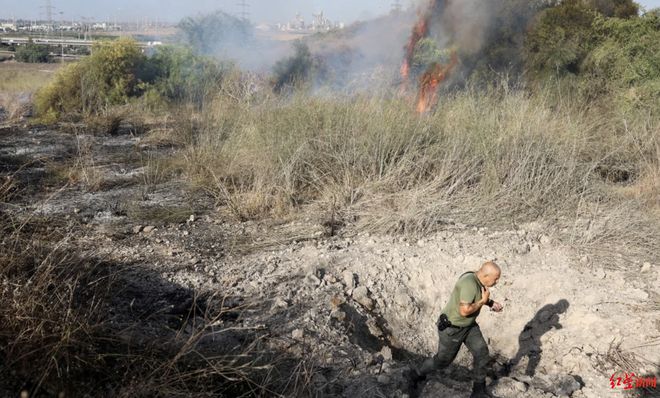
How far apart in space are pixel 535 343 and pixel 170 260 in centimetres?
326

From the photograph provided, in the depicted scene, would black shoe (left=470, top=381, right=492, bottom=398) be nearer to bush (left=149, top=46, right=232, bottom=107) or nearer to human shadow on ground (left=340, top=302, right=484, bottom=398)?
human shadow on ground (left=340, top=302, right=484, bottom=398)

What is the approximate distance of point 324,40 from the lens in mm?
17969

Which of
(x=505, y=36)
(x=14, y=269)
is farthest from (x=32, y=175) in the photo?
(x=505, y=36)

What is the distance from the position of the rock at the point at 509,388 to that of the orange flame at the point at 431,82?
445 cm

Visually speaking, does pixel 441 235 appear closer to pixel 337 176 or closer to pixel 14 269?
pixel 337 176

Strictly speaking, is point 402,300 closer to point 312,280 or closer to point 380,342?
point 380,342

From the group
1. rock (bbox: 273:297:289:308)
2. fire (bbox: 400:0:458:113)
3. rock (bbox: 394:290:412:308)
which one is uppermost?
fire (bbox: 400:0:458:113)

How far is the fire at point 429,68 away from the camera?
9.48 m

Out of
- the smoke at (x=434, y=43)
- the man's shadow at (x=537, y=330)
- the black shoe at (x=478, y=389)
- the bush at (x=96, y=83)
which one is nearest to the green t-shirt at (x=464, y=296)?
the black shoe at (x=478, y=389)

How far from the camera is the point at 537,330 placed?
4473mm

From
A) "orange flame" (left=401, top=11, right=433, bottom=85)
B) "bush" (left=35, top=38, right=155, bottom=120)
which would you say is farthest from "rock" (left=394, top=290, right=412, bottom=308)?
"bush" (left=35, top=38, right=155, bottom=120)

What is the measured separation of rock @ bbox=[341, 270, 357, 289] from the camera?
453 centimetres

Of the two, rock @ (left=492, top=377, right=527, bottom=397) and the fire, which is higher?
the fire

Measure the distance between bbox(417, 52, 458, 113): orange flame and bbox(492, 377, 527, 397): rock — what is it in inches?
175
